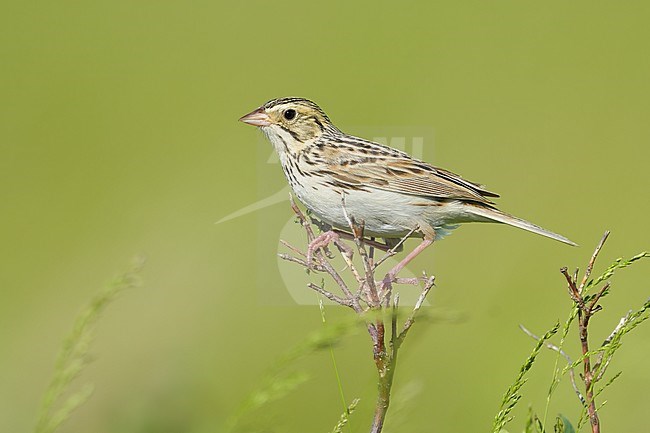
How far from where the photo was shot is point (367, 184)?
3074 mm

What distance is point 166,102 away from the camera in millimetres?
10789

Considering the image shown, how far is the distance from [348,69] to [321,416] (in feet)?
22.4

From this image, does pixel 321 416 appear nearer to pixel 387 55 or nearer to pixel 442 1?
pixel 387 55

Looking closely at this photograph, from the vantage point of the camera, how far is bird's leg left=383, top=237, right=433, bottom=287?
244cm

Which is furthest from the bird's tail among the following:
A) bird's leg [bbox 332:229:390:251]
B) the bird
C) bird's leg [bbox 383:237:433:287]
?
bird's leg [bbox 332:229:390:251]

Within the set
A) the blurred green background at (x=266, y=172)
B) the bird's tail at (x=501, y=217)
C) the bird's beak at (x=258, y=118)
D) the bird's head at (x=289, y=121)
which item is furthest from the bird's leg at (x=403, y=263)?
the blurred green background at (x=266, y=172)

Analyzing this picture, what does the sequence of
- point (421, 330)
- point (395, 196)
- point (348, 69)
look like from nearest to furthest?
point (421, 330)
point (395, 196)
point (348, 69)

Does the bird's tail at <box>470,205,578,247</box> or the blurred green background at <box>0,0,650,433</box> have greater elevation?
the bird's tail at <box>470,205,578,247</box>

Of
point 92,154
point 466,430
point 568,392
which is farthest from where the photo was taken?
point 92,154

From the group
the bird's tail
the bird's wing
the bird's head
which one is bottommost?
the bird's tail

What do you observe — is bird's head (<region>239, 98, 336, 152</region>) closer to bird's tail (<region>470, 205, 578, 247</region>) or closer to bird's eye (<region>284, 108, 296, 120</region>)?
bird's eye (<region>284, 108, 296, 120</region>)

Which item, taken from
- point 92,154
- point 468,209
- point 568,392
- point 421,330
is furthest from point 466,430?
point 92,154

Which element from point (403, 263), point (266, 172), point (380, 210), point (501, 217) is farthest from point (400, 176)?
point (266, 172)

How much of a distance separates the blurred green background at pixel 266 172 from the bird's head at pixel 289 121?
2.50ft
